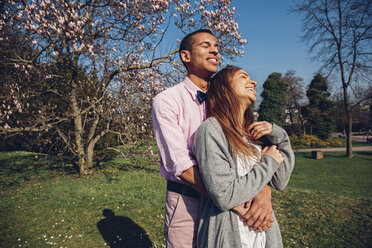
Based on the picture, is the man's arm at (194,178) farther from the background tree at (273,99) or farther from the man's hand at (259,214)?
the background tree at (273,99)

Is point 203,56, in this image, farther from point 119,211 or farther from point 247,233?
point 119,211

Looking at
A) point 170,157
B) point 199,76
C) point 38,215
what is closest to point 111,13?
point 38,215

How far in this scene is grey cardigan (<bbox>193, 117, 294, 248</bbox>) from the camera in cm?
131

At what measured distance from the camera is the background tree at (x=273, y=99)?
86.1 feet

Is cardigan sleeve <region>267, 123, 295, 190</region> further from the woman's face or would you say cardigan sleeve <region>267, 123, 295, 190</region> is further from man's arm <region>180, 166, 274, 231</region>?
the woman's face

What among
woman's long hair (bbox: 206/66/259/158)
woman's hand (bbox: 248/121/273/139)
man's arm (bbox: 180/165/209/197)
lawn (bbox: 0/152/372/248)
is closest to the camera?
man's arm (bbox: 180/165/209/197)

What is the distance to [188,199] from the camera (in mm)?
1635

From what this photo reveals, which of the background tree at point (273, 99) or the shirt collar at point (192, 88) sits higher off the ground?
the background tree at point (273, 99)

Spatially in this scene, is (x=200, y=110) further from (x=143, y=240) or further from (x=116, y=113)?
(x=116, y=113)

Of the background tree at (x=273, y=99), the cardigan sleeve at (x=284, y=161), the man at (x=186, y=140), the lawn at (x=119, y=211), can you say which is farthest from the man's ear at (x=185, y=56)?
the background tree at (x=273, y=99)

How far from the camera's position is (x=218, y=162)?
134 cm

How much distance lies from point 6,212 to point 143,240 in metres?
4.16

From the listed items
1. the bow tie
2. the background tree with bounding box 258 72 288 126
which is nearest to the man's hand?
the bow tie

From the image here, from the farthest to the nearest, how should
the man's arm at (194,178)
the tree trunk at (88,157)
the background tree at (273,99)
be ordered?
the background tree at (273,99) → the tree trunk at (88,157) → the man's arm at (194,178)
